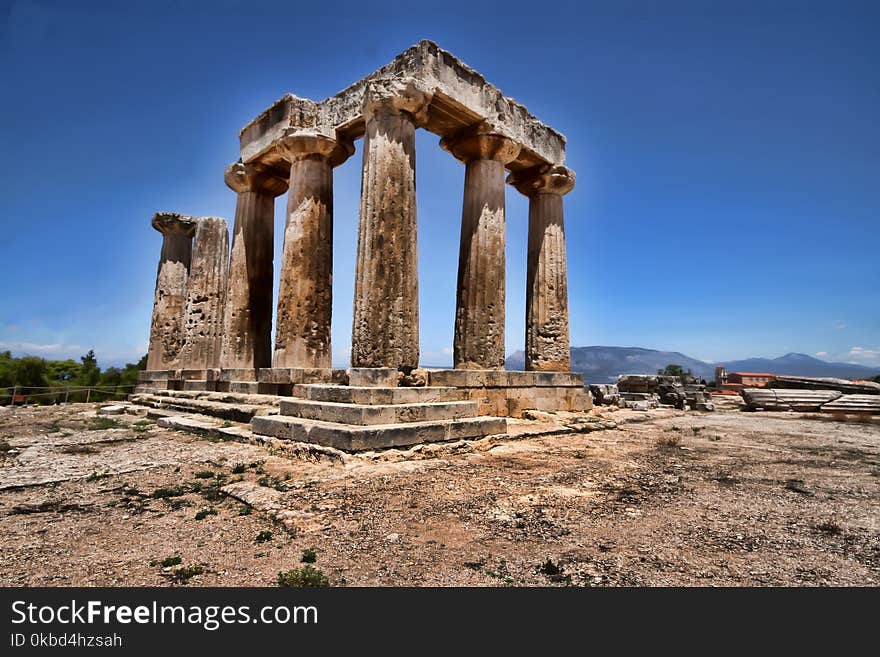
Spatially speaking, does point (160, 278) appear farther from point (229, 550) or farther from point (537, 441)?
point (229, 550)

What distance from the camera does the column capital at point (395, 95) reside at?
8.41 metres

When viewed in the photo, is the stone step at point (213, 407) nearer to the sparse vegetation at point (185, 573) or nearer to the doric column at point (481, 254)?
the doric column at point (481, 254)

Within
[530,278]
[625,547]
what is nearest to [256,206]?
[530,278]

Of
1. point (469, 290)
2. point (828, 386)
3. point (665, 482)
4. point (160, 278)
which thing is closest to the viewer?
point (665, 482)

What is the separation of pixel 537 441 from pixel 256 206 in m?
9.20

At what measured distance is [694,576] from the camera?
269 cm

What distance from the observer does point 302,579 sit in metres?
2.55

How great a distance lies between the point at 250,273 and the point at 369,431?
7549mm

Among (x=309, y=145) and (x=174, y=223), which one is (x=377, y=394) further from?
(x=174, y=223)

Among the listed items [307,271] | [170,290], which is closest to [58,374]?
[170,290]

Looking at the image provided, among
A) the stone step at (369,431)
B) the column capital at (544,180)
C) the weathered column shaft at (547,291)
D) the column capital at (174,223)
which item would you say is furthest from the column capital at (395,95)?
the column capital at (174,223)

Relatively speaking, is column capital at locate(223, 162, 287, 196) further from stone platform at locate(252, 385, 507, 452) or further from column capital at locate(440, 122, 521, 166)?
stone platform at locate(252, 385, 507, 452)

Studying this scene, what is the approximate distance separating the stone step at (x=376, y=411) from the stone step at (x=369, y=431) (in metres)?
0.13

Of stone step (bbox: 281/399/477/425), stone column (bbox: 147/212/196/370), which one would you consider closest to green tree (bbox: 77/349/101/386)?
stone column (bbox: 147/212/196/370)
